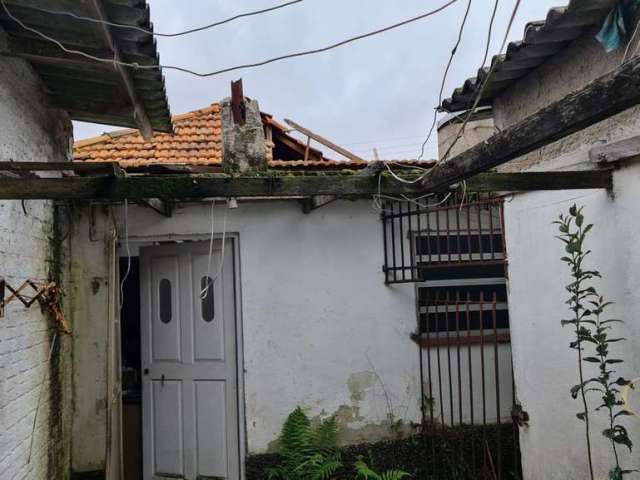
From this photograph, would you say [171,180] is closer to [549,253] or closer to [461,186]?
[461,186]

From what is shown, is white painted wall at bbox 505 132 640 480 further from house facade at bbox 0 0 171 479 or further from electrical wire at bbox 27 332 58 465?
electrical wire at bbox 27 332 58 465

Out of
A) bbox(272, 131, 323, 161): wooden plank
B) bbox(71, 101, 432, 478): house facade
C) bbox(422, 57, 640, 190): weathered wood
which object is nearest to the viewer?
bbox(422, 57, 640, 190): weathered wood

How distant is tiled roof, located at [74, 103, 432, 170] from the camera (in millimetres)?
4816

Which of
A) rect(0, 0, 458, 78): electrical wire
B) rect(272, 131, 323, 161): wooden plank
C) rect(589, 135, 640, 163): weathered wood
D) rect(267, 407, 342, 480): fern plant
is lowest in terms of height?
rect(267, 407, 342, 480): fern plant

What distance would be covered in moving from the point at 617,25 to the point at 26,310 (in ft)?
12.9

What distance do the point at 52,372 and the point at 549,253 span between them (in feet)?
12.9

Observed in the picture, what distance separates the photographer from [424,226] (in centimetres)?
519

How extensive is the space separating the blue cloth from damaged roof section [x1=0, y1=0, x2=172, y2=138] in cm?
242

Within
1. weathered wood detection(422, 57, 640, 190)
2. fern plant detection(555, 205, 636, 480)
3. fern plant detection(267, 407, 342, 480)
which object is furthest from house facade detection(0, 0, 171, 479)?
fern plant detection(555, 205, 636, 480)

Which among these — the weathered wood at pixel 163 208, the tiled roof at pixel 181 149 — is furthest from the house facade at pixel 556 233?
the weathered wood at pixel 163 208

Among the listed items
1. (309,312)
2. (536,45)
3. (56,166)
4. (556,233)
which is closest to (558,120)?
(536,45)

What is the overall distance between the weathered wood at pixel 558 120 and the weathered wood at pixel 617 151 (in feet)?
3.45

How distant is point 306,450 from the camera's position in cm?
449

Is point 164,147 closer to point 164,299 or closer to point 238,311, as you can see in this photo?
point 164,299
